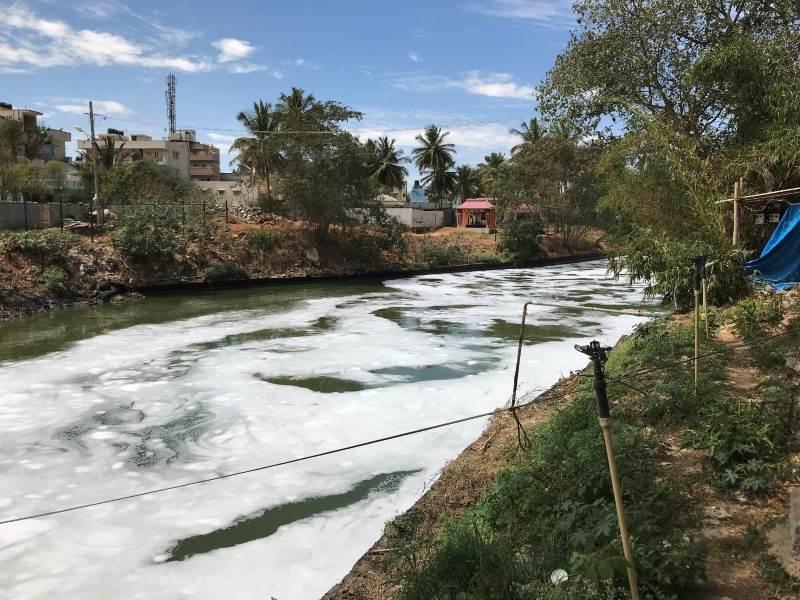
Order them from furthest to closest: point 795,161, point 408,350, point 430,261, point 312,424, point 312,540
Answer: point 430,261 → point 408,350 → point 795,161 → point 312,424 → point 312,540

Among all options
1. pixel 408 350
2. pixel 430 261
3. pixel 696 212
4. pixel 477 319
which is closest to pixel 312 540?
pixel 408 350

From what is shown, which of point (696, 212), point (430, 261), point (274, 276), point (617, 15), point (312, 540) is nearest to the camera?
point (312, 540)

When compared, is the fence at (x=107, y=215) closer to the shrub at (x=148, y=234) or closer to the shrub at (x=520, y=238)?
the shrub at (x=148, y=234)

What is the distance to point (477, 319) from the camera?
1600 cm

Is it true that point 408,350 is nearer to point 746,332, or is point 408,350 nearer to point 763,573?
point 746,332

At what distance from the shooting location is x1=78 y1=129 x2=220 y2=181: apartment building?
61.2 m

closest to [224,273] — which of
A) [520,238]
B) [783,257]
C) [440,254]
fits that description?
[440,254]

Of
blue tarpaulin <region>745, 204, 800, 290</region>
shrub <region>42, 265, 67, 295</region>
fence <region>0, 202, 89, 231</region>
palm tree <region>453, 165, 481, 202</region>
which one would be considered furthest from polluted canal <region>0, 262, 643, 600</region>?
palm tree <region>453, 165, 481, 202</region>

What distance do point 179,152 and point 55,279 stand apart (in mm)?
50965

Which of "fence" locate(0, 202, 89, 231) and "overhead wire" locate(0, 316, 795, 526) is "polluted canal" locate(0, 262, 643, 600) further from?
"fence" locate(0, 202, 89, 231)

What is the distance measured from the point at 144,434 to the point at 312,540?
340 cm

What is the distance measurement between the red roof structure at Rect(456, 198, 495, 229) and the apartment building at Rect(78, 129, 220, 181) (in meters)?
26.1

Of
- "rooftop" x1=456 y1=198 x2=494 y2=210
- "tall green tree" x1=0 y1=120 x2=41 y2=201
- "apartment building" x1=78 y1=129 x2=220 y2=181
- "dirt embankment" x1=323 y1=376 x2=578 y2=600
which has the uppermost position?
"apartment building" x1=78 y1=129 x2=220 y2=181

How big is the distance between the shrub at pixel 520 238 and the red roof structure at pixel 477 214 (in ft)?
41.6
